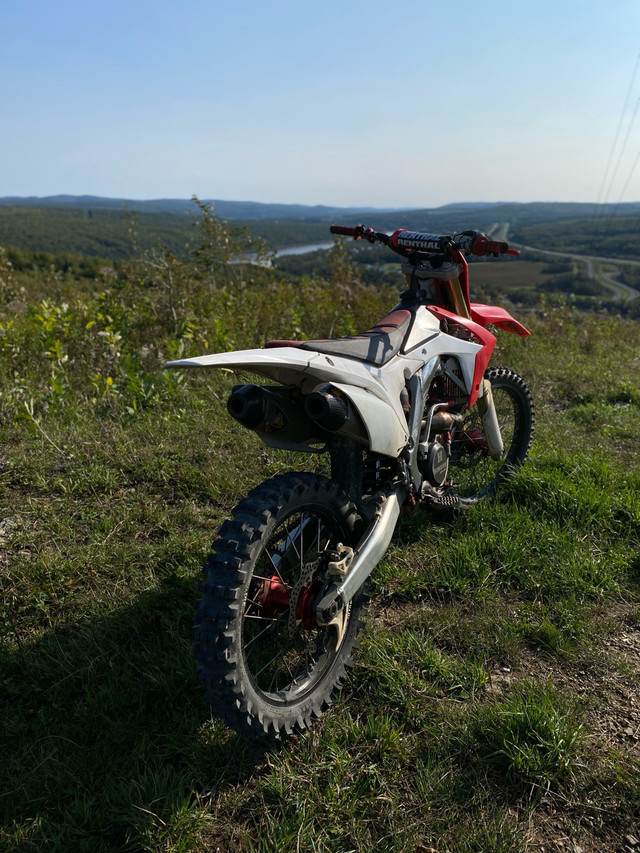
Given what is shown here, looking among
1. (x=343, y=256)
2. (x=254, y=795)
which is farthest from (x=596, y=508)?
(x=343, y=256)

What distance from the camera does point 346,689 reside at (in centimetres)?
241

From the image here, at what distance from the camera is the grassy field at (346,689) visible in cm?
188

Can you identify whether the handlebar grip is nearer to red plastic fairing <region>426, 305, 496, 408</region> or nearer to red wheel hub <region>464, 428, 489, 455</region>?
red plastic fairing <region>426, 305, 496, 408</region>

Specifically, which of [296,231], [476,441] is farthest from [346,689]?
[296,231]

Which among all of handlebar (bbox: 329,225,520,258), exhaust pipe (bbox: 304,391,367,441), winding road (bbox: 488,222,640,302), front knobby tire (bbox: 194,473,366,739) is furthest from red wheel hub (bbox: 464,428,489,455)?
winding road (bbox: 488,222,640,302)

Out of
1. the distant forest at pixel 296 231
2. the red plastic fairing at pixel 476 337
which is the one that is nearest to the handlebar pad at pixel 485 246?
the red plastic fairing at pixel 476 337

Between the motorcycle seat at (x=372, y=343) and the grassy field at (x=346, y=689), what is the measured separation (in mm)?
1220

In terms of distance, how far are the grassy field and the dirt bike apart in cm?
25

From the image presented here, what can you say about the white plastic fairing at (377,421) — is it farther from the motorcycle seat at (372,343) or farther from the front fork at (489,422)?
the front fork at (489,422)

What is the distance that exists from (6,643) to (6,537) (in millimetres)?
783

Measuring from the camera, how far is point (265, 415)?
7.11 ft

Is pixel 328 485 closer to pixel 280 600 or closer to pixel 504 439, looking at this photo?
pixel 280 600

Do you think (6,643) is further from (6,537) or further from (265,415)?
(265,415)

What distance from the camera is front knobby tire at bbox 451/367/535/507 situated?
12.3ft
